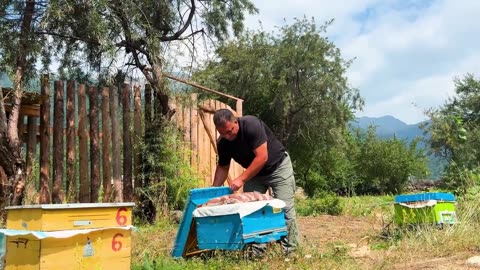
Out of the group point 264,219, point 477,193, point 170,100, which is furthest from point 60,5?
point 477,193

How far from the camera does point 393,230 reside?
6.86m

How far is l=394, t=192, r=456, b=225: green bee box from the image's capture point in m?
6.48

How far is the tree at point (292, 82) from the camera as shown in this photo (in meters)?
23.9

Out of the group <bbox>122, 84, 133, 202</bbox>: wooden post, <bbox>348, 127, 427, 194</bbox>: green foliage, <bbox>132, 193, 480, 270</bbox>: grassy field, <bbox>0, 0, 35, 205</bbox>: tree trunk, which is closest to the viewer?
<bbox>132, 193, 480, 270</bbox>: grassy field

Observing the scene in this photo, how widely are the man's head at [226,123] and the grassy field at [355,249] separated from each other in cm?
118

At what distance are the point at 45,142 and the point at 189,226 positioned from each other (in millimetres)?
3396

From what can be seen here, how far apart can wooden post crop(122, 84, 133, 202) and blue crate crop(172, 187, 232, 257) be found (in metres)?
3.49

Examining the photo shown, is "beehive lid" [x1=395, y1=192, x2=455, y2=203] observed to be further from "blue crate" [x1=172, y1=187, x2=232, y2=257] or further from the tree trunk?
the tree trunk

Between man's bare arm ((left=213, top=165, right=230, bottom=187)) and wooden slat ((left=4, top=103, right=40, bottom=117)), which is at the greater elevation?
wooden slat ((left=4, top=103, right=40, bottom=117))

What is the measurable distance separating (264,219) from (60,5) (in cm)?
412

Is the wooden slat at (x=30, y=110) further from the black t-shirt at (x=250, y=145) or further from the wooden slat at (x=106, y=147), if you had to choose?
the black t-shirt at (x=250, y=145)

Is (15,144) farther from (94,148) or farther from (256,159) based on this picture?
(256,159)

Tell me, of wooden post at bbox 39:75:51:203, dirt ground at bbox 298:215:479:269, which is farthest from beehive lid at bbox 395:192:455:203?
wooden post at bbox 39:75:51:203

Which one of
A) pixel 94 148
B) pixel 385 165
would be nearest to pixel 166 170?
pixel 94 148
